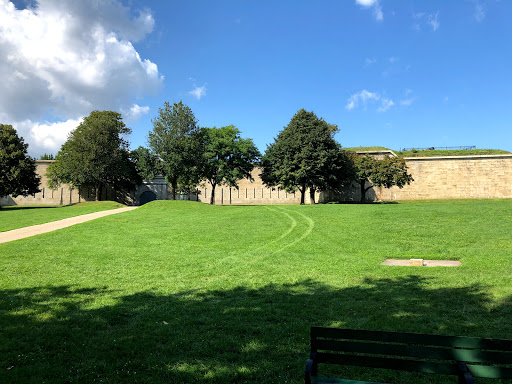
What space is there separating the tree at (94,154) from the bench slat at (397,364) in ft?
156

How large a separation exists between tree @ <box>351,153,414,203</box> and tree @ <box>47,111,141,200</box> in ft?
109

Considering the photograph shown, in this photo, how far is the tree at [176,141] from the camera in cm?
3997

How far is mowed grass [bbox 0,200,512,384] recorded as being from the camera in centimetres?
458

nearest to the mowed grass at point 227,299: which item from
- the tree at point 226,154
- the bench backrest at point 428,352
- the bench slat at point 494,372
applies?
the bench backrest at point 428,352

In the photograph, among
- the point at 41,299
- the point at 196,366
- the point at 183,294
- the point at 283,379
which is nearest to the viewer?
the point at 283,379

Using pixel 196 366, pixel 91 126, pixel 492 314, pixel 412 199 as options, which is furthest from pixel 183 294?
pixel 412 199

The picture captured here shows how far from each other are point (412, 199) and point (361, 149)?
11156 millimetres

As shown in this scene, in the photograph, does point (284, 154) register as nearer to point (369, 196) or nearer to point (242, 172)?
point (242, 172)

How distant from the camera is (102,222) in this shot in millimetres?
23266

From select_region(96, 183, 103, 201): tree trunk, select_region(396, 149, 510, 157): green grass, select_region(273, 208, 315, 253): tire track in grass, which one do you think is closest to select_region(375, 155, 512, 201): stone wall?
select_region(396, 149, 510, 157): green grass

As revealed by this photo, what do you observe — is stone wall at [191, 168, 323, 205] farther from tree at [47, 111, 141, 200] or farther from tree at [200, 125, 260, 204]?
tree at [47, 111, 141, 200]

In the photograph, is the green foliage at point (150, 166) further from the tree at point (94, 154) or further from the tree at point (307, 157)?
the tree at point (307, 157)

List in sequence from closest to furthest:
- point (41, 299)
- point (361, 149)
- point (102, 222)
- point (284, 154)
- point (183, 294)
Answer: point (41, 299) < point (183, 294) < point (102, 222) < point (284, 154) < point (361, 149)

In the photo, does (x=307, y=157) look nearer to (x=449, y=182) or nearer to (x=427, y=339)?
(x=449, y=182)
